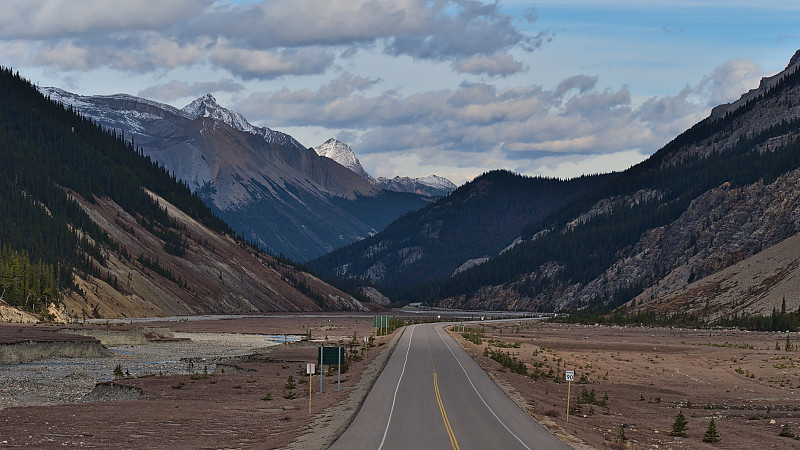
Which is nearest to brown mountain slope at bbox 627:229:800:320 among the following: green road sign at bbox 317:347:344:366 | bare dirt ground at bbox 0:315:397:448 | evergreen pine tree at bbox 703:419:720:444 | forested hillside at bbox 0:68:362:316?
bare dirt ground at bbox 0:315:397:448

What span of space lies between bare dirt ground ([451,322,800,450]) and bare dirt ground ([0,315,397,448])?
11.0m

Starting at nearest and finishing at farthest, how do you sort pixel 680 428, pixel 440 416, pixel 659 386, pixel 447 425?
pixel 447 425 → pixel 440 416 → pixel 680 428 → pixel 659 386

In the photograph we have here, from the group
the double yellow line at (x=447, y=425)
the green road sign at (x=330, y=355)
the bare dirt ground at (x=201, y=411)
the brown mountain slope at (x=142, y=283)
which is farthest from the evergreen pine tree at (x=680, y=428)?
the brown mountain slope at (x=142, y=283)

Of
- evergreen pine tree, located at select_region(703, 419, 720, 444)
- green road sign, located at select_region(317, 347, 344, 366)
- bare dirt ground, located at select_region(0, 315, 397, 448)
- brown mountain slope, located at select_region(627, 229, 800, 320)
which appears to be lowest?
evergreen pine tree, located at select_region(703, 419, 720, 444)

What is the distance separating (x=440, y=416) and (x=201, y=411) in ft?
40.8

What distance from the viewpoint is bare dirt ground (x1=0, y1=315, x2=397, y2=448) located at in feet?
119

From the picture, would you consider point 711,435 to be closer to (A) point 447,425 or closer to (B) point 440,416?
(B) point 440,416

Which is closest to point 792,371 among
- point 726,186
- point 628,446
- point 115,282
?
point 628,446

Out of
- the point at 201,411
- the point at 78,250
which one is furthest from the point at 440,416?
the point at 78,250

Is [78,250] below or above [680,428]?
above

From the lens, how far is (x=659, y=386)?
219ft

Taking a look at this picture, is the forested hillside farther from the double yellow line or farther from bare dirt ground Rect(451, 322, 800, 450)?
the double yellow line

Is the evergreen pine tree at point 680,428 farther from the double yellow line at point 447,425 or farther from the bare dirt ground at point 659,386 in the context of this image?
the double yellow line at point 447,425

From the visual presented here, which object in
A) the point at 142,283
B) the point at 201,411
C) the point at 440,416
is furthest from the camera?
the point at 142,283
